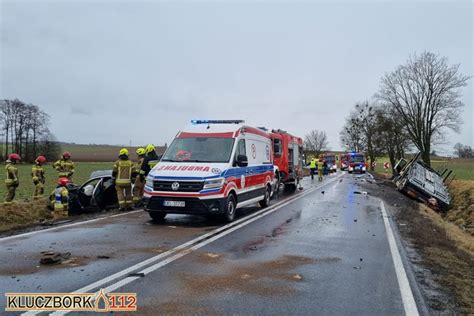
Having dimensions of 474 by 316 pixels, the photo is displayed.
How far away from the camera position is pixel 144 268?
5906 mm

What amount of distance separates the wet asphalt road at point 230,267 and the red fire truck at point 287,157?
29.9 feet

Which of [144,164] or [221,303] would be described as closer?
[221,303]

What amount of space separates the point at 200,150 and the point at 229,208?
5.52 feet

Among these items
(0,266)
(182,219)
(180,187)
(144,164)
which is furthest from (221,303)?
(144,164)

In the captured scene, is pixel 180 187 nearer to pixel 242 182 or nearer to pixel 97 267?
pixel 242 182

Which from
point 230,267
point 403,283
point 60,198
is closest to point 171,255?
point 230,267

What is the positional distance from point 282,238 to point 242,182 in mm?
2838

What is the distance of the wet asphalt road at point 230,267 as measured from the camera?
4.67 meters

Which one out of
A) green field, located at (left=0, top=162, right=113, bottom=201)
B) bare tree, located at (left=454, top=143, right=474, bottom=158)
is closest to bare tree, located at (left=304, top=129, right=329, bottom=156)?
bare tree, located at (left=454, top=143, right=474, bottom=158)

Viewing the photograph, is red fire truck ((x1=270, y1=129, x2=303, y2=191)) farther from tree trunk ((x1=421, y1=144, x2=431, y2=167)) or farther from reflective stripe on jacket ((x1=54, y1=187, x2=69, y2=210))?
tree trunk ((x1=421, y1=144, x2=431, y2=167))

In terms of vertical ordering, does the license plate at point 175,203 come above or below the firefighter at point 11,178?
below

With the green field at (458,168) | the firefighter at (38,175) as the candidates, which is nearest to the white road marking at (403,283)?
the firefighter at (38,175)

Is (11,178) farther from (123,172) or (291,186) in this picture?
(291,186)

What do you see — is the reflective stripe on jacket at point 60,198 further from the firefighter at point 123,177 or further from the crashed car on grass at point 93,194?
the firefighter at point 123,177
